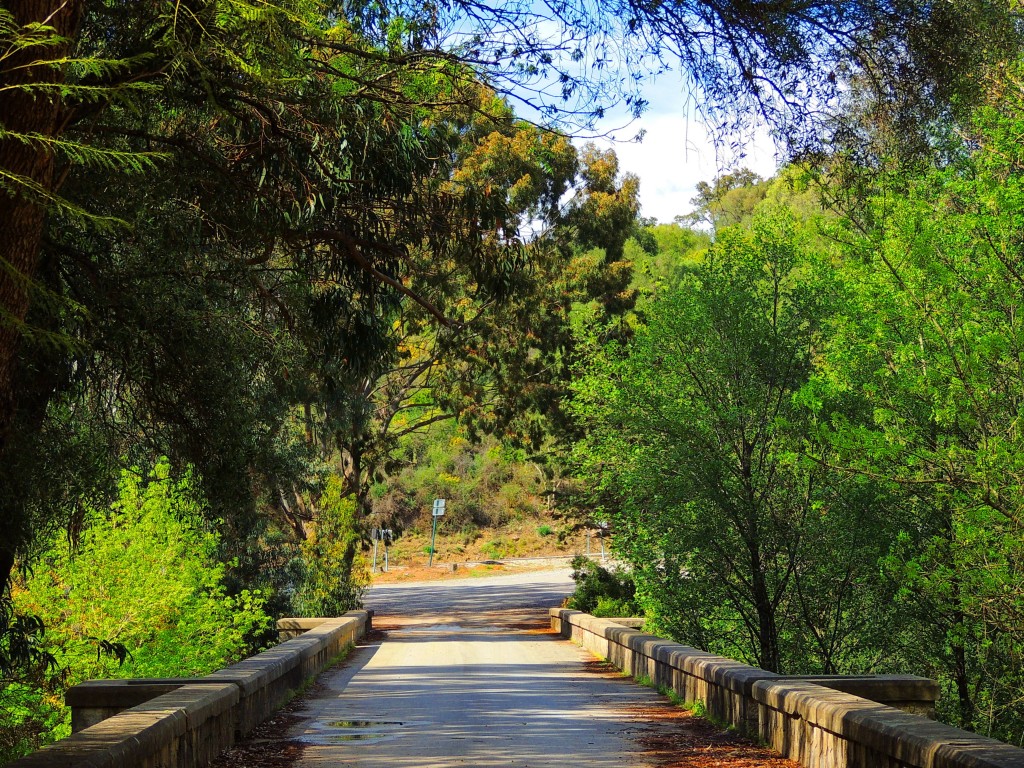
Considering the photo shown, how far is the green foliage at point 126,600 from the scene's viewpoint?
1499 cm

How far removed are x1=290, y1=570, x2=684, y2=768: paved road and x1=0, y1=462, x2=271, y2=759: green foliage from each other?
2219 mm

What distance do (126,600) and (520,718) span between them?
6223 millimetres

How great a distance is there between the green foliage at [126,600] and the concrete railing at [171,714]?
179cm

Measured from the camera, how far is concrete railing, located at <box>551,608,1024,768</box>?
6285mm

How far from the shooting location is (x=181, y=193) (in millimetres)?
10156

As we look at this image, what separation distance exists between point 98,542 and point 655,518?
7839mm

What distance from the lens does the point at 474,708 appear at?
42.7 feet

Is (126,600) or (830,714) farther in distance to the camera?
(126,600)

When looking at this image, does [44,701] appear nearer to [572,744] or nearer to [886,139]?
[572,744]

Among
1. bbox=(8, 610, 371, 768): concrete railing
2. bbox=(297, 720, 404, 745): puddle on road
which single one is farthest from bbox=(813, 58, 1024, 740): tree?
bbox=(8, 610, 371, 768): concrete railing

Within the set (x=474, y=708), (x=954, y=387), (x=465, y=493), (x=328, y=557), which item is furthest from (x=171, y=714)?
(x=465, y=493)

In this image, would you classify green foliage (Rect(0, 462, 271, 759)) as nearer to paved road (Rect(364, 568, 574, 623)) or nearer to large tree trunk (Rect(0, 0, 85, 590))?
large tree trunk (Rect(0, 0, 85, 590))

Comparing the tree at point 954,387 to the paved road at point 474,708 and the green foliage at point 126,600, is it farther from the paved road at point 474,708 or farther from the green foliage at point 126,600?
the green foliage at point 126,600

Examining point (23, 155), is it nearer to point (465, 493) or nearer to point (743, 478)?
point (743, 478)
